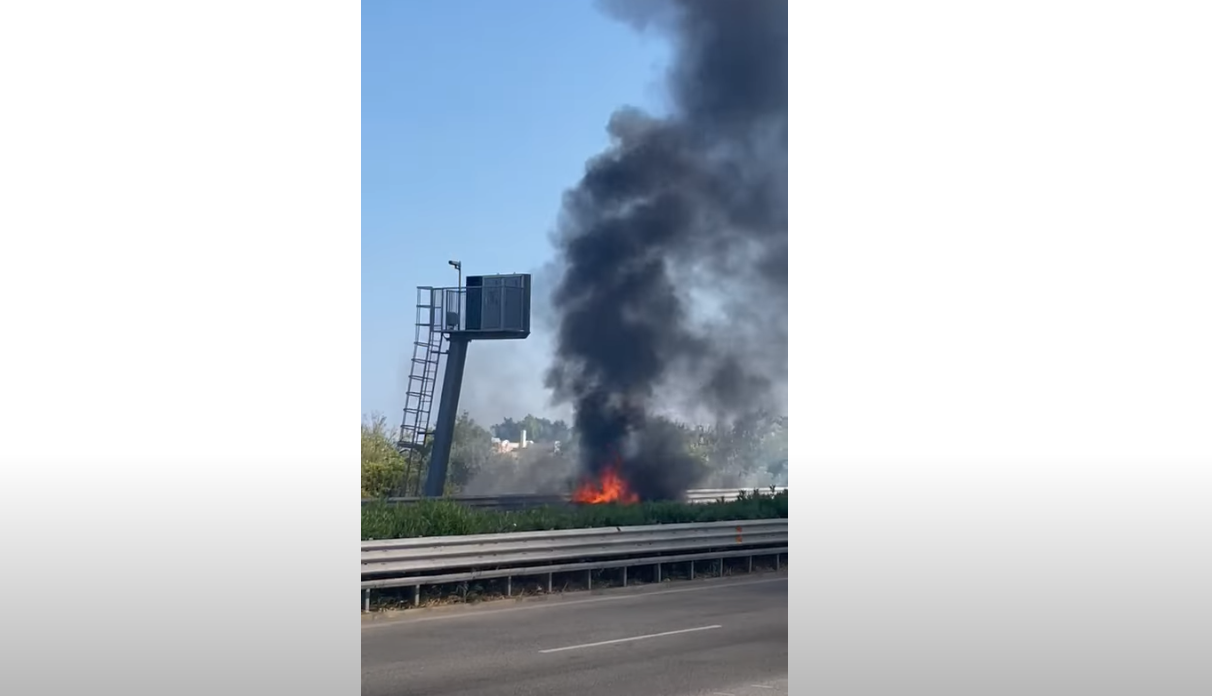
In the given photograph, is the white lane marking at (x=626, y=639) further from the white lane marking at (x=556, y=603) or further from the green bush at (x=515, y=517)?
the green bush at (x=515, y=517)

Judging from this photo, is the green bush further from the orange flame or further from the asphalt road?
the orange flame

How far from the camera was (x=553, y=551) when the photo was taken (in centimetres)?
1361

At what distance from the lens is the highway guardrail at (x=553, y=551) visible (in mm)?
12070

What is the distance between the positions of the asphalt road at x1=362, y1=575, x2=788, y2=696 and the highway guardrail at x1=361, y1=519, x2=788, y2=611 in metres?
0.38

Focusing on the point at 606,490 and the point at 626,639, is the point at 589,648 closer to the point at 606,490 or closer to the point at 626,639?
the point at 626,639

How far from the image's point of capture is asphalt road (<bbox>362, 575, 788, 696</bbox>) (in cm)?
819

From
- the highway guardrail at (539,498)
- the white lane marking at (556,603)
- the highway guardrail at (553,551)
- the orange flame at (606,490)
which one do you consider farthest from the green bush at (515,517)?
the orange flame at (606,490)

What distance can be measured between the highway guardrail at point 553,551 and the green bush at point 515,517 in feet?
3.52
